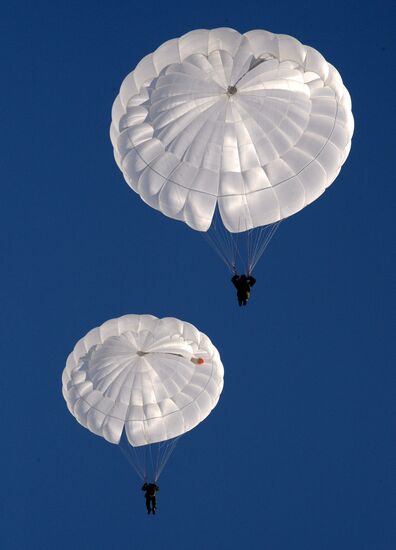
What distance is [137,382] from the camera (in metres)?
31.7

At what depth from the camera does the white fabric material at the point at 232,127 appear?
26.8 metres

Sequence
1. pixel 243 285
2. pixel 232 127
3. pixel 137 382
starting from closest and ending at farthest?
1. pixel 232 127
2. pixel 243 285
3. pixel 137 382

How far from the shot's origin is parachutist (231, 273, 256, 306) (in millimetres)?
28562

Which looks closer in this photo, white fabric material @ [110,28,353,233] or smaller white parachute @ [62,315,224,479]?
white fabric material @ [110,28,353,233]

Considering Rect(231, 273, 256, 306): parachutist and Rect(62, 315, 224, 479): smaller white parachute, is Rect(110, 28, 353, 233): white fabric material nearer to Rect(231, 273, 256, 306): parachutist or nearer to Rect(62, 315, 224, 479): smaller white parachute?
Rect(231, 273, 256, 306): parachutist

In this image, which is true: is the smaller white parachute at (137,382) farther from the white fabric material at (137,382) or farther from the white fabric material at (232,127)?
the white fabric material at (232,127)

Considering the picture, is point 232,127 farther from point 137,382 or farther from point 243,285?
point 137,382

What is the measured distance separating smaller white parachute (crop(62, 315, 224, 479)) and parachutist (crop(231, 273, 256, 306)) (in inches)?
115

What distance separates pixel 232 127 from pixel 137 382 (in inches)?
312

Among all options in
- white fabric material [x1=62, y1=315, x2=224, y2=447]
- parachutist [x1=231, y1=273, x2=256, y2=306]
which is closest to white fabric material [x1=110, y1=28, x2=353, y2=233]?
parachutist [x1=231, y1=273, x2=256, y2=306]

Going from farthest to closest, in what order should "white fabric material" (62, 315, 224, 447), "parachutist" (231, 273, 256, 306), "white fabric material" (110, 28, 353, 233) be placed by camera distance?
"white fabric material" (62, 315, 224, 447), "parachutist" (231, 273, 256, 306), "white fabric material" (110, 28, 353, 233)

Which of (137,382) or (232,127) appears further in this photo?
(137,382)

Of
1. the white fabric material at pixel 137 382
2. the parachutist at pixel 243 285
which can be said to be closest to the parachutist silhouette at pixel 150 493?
the white fabric material at pixel 137 382

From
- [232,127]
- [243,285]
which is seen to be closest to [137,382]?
[243,285]
